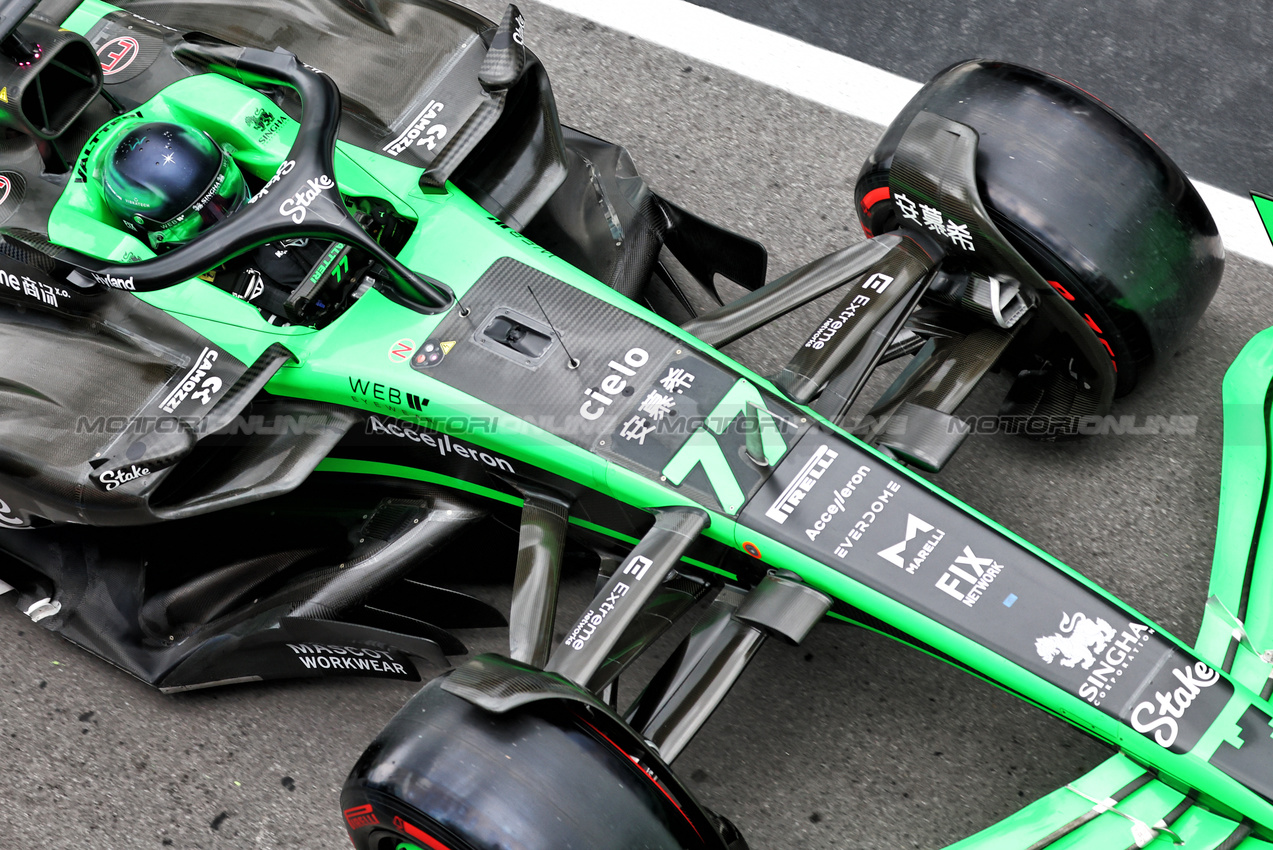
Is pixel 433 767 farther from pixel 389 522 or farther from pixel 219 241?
pixel 219 241

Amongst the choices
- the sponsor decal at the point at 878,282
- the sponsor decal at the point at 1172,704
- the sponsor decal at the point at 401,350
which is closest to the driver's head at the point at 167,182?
the sponsor decal at the point at 401,350

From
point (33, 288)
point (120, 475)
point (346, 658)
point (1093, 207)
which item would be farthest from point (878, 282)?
point (33, 288)

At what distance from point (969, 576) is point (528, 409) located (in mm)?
1126

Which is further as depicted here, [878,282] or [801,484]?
[878,282]

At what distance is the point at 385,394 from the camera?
3133 millimetres

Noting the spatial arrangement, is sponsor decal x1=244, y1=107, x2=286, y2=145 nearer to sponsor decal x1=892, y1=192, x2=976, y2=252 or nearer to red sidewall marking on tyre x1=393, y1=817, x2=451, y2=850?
sponsor decal x1=892, y1=192, x2=976, y2=252

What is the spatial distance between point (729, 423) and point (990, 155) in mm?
1051

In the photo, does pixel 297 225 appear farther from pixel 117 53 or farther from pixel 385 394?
pixel 117 53

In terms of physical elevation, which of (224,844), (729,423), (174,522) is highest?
(729,423)

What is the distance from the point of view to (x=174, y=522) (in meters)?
3.51

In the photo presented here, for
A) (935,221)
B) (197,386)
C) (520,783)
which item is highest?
(935,221)

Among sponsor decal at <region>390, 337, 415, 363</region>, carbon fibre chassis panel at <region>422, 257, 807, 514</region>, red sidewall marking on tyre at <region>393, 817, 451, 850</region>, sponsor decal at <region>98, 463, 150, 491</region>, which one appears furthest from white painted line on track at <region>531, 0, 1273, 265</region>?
red sidewall marking on tyre at <region>393, 817, 451, 850</region>

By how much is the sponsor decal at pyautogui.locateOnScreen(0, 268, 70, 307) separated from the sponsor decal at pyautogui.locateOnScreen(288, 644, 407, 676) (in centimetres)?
118

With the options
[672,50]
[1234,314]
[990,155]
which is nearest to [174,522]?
[990,155]
